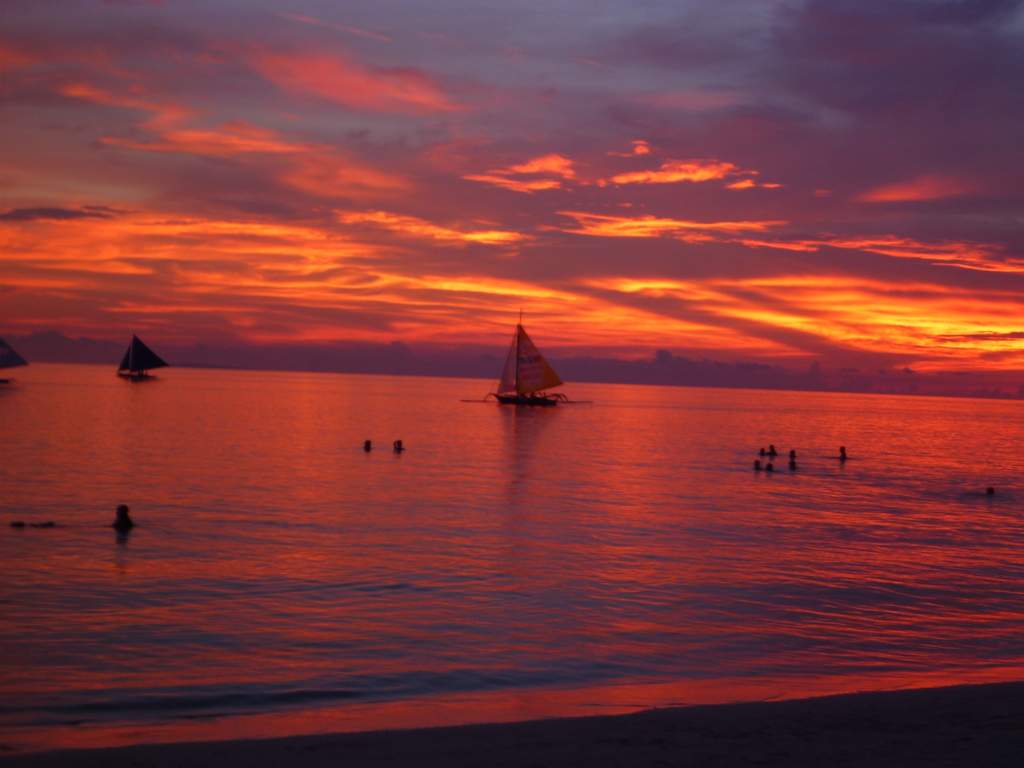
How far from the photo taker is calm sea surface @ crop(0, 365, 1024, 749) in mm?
12367

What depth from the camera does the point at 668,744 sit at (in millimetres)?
9531

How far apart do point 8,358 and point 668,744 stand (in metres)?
138

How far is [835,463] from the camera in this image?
208ft

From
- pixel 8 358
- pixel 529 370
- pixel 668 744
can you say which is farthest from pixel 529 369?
pixel 668 744

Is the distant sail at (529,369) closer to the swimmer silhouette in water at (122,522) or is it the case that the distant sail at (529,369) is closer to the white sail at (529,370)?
the white sail at (529,370)

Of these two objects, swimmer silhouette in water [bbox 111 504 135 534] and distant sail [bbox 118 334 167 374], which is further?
distant sail [bbox 118 334 167 374]

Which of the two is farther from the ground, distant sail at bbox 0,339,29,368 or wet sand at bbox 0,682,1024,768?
→ distant sail at bbox 0,339,29,368

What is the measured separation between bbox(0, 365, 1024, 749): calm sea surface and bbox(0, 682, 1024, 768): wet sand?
1.14 meters

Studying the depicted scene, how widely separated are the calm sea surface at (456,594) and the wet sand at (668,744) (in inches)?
45.0

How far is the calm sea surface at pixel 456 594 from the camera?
1237 centimetres

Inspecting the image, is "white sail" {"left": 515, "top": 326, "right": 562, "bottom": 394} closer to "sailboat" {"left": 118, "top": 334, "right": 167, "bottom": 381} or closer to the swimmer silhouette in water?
the swimmer silhouette in water

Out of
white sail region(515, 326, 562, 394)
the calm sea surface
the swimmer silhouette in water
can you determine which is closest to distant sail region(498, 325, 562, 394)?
white sail region(515, 326, 562, 394)

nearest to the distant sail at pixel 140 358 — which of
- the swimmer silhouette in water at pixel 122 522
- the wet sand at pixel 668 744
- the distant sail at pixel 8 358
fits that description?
the distant sail at pixel 8 358

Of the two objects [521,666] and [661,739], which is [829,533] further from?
[661,739]
